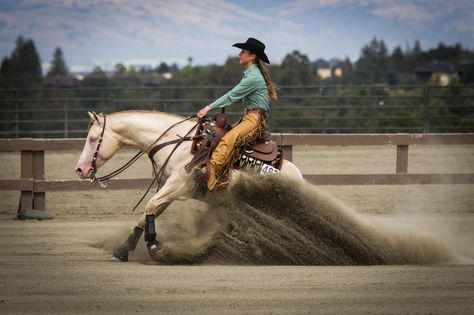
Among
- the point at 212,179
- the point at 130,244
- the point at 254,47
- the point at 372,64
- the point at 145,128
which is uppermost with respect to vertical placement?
the point at 372,64

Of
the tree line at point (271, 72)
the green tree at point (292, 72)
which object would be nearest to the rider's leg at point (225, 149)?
the tree line at point (271, 72)

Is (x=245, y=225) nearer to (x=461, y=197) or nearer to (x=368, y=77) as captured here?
(x=461, y=197)

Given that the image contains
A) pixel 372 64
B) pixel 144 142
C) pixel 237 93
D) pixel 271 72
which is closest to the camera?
pixel 237 93

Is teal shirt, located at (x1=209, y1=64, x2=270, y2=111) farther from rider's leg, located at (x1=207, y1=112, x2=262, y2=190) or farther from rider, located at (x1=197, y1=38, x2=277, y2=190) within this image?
rider's leg, located at (x1=207, y1=112, x2=262, y2=190)

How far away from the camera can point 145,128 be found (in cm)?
927

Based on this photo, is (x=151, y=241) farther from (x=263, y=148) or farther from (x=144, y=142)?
(x=263, y=148)

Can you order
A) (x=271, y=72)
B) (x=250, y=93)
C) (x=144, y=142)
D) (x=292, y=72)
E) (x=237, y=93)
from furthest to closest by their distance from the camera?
1. (x=292, y=72)
2. (x=271, y=72)
3. (x=144, y=142)
4. (x=250, y=93)
5. (x=237, y=93)

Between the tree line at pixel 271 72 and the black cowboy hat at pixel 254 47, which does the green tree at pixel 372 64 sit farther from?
the black cowboy hat at pixel 254 47

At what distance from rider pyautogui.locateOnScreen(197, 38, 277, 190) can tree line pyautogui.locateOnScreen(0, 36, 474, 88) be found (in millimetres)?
31095

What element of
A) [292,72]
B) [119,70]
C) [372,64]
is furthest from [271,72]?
[372,64]

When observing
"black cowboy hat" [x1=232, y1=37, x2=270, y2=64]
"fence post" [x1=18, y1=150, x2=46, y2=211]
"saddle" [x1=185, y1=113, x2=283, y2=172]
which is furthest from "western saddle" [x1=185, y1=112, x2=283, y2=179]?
"fence post" [x1=18, y1=150, x2=46, y2=211]

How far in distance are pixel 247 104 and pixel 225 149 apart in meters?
0.59

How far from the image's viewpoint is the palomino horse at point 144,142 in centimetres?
892

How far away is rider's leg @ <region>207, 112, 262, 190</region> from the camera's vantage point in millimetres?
8609
